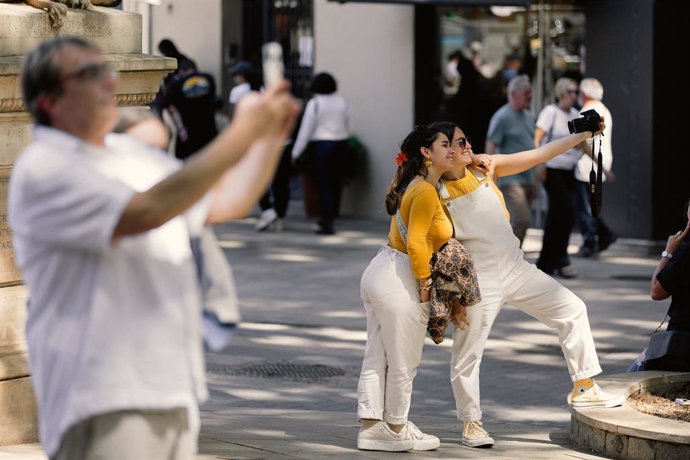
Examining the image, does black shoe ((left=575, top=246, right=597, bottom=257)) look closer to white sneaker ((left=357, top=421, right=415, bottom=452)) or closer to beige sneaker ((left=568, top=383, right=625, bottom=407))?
beige sneaker ((left=568, top=383, right=625, bottom=407))

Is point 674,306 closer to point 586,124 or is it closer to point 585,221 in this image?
point 586,124

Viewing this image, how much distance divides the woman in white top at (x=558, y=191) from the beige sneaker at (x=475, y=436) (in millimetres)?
6235

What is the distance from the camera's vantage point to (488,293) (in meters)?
7.03

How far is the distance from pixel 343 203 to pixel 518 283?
37.8 ft

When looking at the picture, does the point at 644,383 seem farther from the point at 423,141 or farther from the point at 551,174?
the point at 551,174

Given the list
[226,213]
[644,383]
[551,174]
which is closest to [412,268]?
[644,383]

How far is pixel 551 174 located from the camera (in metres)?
13.3

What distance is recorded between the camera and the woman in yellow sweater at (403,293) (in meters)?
6.78

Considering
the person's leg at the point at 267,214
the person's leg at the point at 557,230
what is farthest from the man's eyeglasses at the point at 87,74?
the person's leg at the point at 267,214

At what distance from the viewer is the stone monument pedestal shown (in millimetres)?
6328

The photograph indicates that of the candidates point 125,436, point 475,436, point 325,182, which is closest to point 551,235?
point 325,182

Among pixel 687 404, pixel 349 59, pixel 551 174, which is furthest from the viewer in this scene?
pixel 349 59

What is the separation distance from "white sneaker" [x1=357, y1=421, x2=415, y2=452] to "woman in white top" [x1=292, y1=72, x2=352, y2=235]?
9.48 m

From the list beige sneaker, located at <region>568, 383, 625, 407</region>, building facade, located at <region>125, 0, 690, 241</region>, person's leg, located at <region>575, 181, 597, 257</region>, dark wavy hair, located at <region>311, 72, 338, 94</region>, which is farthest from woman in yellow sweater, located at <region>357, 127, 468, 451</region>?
dark wavy hair, located at <region>311, 72, 338, 94</region>
